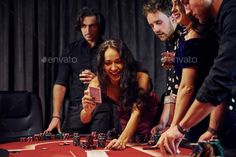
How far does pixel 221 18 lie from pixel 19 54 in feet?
8.87

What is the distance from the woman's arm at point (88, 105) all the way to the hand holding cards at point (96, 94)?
5cm

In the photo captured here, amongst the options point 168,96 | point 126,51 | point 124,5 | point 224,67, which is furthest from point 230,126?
point 124,5

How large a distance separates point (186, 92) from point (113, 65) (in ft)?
3.82

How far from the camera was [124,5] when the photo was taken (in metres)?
3.77

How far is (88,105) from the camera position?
266 centimetres

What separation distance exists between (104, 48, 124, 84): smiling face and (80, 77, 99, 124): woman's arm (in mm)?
113

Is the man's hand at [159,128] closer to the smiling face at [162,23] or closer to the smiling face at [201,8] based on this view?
the smiling face at [162,23]

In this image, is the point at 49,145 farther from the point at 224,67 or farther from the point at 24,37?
the point at 24,37

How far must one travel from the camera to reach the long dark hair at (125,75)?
2.59m

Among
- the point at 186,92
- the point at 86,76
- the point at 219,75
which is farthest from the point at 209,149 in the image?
the point at 86,76

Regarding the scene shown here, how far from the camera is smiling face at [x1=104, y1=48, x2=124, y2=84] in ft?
9.18

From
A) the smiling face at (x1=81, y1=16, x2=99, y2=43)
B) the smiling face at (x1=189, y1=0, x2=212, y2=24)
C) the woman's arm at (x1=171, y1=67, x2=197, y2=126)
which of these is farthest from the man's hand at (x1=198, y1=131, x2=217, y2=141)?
the smiling face at (x1=81, y1=16, x2=99, y2=43)

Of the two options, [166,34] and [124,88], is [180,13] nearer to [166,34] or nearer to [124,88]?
[166,34]

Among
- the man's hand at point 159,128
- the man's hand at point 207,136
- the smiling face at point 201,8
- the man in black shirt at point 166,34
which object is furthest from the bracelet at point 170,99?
the smiling face at point 201,8
